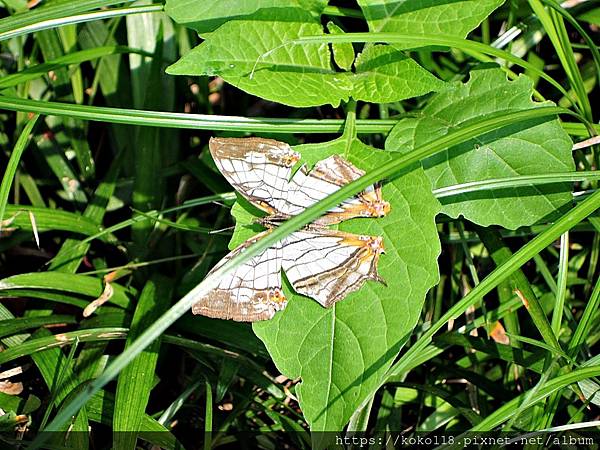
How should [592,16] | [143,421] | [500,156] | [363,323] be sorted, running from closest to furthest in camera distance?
[363,323]
[500,156]
[143,421]
[592,16]

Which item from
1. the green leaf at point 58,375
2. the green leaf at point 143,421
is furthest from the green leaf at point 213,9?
the green leaf at point 143,421

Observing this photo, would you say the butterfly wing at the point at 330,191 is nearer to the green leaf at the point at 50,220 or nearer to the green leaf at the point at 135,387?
the green leaf at the point at 135,387

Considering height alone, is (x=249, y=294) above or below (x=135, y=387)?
above

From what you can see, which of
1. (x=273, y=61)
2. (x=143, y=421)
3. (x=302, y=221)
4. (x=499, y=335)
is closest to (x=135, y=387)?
(x=143, y=421)

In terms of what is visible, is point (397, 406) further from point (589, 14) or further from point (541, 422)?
point (589, 14)

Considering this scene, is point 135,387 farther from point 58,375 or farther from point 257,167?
point 257,167

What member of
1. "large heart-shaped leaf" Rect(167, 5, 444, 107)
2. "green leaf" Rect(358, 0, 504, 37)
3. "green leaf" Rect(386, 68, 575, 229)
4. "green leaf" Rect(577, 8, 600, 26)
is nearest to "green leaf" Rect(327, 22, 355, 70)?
"large heart-shaped leaf" Rect(167, 5, 444, 107)

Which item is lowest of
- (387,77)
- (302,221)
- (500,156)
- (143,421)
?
(143,421)

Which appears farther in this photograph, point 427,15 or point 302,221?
point 427,15
